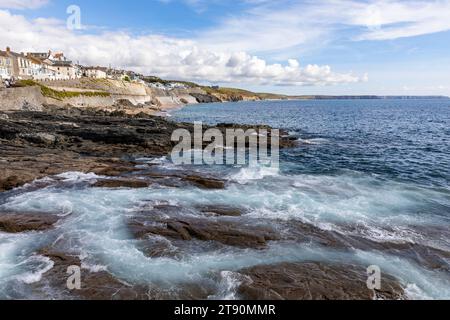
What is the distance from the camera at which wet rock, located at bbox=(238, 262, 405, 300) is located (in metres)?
12.0

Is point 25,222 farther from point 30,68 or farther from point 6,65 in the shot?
point 30,68

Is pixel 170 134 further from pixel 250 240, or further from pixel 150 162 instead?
pixel 250 240

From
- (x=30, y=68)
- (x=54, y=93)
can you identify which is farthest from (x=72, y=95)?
(x=30, y=68)

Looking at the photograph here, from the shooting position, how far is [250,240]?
1605 centimetres

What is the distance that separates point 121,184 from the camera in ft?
79.0

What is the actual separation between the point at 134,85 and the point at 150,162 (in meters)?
145

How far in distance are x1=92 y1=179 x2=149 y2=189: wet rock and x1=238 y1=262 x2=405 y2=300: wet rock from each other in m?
12.9

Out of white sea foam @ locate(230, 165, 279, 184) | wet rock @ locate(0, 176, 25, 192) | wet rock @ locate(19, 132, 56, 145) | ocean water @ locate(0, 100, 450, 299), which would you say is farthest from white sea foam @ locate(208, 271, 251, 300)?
wet rock @ locate(19, 132, 56, 145)

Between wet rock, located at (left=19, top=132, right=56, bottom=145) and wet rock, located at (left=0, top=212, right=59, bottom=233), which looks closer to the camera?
wet rock, located at (left=0, top=212, right=59, bottom=233)

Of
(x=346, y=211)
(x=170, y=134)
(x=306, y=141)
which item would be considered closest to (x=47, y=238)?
(x=346, y=211)

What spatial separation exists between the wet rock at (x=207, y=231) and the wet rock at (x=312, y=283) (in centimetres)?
236

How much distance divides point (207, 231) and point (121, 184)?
981 centimetres

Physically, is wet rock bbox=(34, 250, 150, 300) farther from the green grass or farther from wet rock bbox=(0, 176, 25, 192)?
the green grass

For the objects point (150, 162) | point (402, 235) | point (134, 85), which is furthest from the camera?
point (134, 85)
